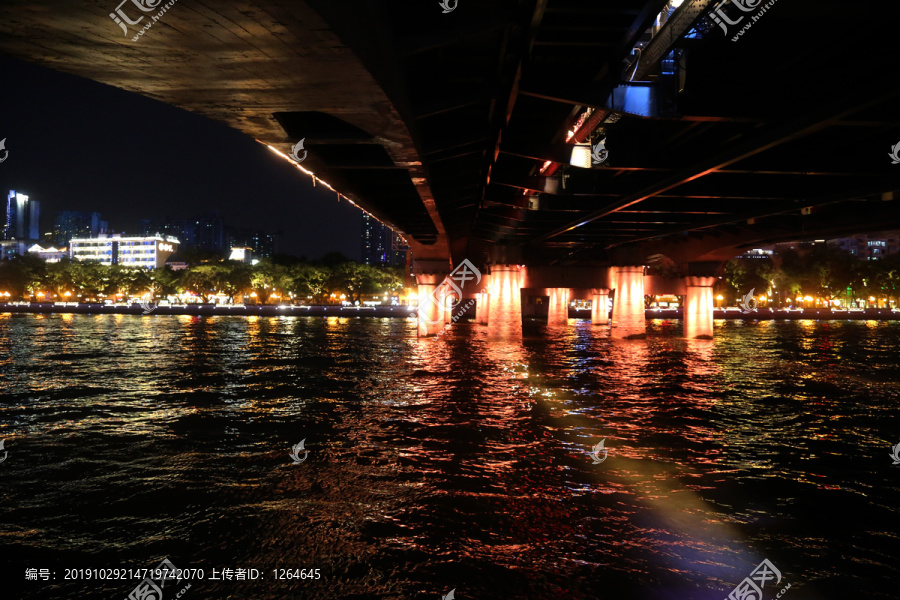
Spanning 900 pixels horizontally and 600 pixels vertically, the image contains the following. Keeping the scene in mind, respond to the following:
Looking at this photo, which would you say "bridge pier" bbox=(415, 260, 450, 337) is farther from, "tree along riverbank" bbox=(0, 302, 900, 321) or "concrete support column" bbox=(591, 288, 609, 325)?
"tree along riverbank" bbox=(0, 302, 900, 321)

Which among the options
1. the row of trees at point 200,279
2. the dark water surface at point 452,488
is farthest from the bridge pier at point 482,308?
the dark water surface at point 452,488

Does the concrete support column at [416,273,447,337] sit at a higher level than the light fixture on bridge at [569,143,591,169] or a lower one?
lower

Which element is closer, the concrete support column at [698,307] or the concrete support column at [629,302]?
the concrete support column at [629,302]

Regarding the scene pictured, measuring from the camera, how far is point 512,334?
51062 mm

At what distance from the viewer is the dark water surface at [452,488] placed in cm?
755

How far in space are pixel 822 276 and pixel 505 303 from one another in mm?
101137

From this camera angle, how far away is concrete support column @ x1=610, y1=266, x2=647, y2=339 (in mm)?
53094

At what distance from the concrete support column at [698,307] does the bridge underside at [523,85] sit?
31062 millimetres

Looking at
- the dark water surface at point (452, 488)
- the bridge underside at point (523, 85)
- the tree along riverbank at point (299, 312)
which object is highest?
the bridge underside at point (523, 85)

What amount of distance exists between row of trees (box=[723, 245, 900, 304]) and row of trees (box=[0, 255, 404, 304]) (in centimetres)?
8374

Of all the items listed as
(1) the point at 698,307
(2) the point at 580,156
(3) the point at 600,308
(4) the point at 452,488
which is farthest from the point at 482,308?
(4) the point at 452,488

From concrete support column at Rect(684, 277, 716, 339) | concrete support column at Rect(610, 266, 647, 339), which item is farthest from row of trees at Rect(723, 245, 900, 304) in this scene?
concrete support column at Rect(610, 266, 647, 339)

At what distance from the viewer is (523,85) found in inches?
488

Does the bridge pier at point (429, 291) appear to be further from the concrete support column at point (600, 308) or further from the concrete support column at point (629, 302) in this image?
the concrete support column at point (600, 308)
